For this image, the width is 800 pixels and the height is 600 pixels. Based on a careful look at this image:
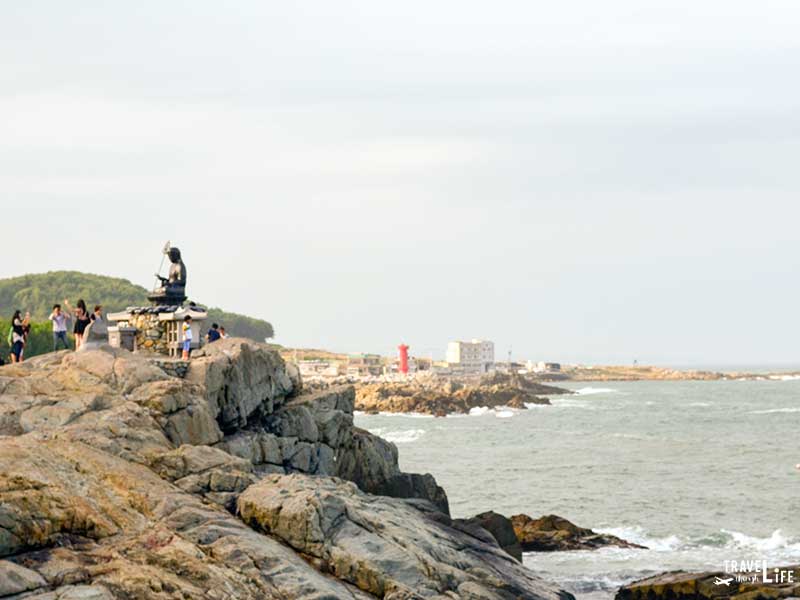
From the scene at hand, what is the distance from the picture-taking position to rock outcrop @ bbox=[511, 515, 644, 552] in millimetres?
38781

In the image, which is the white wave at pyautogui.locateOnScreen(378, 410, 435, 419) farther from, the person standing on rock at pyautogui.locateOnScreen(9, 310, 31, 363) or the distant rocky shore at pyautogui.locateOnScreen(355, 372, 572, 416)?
the person standing on rock at pyautogui.locateOnScreen(9, 310, 31, 363)

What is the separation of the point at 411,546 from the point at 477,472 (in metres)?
42.0

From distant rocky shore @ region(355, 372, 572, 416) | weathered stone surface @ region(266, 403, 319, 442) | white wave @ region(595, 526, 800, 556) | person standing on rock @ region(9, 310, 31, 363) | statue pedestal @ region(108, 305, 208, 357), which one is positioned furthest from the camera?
distant rocky shore @ region(355, 372, 572, 416)

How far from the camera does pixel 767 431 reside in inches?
3836

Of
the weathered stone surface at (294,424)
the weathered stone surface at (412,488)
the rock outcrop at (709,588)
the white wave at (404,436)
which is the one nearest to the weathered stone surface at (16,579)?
the weathered stone surface at (294,424)

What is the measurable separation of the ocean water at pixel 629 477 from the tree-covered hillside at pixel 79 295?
68.8 metres

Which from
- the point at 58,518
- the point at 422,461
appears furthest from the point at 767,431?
the point at 58,518

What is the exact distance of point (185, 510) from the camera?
21766 mm

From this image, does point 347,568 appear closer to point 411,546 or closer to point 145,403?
point 411,546

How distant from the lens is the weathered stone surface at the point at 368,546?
2172 centimetres

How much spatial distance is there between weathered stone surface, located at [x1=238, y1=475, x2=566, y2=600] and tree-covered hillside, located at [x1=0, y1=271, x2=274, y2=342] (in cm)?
14729

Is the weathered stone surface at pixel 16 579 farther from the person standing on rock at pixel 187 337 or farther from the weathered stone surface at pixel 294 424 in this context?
the person standing on rock at pixel 187 337

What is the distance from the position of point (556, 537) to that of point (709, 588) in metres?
11.3

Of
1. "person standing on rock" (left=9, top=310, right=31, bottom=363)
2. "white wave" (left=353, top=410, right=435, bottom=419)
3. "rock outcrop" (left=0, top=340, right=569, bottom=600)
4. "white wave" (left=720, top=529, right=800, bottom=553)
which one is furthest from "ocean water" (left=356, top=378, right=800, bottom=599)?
"person standing on rock" (left=9, top=310, right=31, bottom=363)
